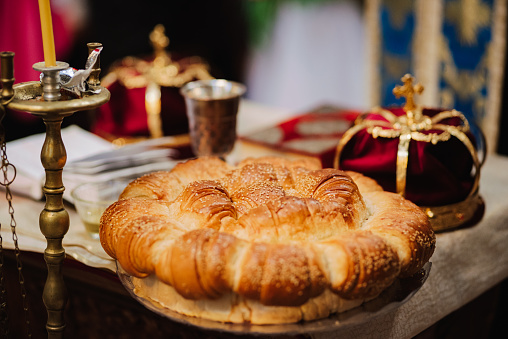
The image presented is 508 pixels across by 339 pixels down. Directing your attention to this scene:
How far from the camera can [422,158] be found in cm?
120

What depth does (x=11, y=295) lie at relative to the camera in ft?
4.27

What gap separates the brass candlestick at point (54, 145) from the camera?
0.82 meters

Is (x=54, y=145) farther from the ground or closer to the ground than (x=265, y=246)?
farther from the ground

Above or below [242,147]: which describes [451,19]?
above

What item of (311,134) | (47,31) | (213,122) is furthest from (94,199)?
(311,134)

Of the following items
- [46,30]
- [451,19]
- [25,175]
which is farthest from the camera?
[451,19]

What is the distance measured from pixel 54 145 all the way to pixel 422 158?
707mm

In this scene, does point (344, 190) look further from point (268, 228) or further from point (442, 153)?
point (442, 153)

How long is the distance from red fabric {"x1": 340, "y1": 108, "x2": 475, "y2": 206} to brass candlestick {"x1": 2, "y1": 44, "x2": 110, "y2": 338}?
61 centimetres

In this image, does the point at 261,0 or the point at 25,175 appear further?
the point at 261,0

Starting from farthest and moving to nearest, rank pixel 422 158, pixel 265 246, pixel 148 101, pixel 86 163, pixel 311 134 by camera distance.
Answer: pixel 148 101, pixel 311 134, pixel 86 163, pixel 422 158, pixel 265 246

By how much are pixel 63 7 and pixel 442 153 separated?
2.14 meters

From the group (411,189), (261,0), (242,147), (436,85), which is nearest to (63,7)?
(261,0)

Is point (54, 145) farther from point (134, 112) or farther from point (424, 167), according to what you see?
point (134, 112)
